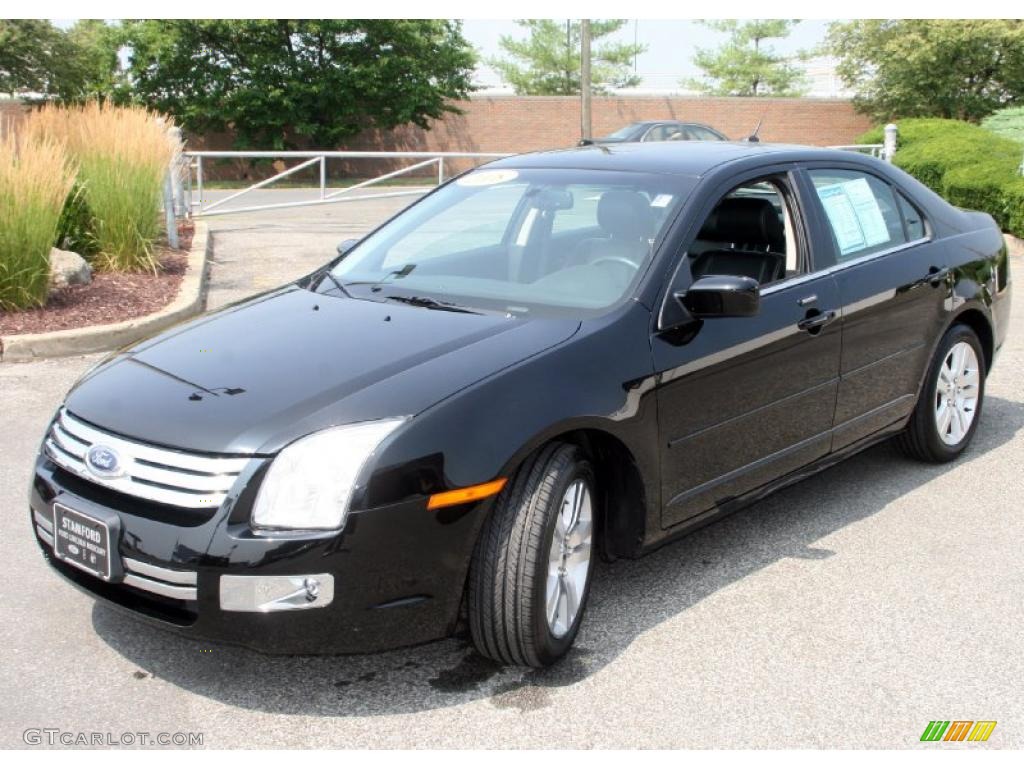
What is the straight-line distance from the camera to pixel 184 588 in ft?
10.3

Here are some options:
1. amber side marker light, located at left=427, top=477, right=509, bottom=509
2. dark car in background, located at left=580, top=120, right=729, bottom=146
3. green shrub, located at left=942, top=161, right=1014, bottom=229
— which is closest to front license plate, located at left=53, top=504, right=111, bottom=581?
amber side marker light, located at left=427, top=477, right=509, bottom=509

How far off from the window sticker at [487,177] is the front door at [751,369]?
84cm

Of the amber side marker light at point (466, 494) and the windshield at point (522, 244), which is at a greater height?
the windshield at point (522, 244)

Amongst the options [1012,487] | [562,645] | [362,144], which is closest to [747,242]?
[1012,487]

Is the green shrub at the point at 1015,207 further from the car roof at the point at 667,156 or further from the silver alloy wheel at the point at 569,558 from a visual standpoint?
the silver alloy wheel at the point at 569,558

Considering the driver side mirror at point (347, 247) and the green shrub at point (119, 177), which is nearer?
the driver side mirror at point (347, 247)

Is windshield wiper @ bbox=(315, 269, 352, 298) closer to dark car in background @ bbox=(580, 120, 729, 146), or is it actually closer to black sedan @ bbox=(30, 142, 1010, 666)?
black sedan @ bbox=(30, 142, 1010, 666)

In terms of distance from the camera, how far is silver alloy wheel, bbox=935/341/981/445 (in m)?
5.59

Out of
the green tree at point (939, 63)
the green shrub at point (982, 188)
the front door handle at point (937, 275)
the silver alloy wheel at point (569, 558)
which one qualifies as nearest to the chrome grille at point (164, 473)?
the silver alloy wheel at point (569, 558)

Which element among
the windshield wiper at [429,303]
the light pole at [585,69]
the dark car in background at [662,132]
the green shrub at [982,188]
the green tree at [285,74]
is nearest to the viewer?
the windshield wiper at [429,303]

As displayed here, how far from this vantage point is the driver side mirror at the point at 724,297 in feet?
12.9

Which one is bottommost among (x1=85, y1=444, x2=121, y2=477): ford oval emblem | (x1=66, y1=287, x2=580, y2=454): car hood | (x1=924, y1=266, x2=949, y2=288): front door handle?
(x1=85, y1=444, x2=121, y2=477): ford oval emblem

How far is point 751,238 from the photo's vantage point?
495cm

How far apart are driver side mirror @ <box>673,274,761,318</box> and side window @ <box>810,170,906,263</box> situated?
1097 mm
